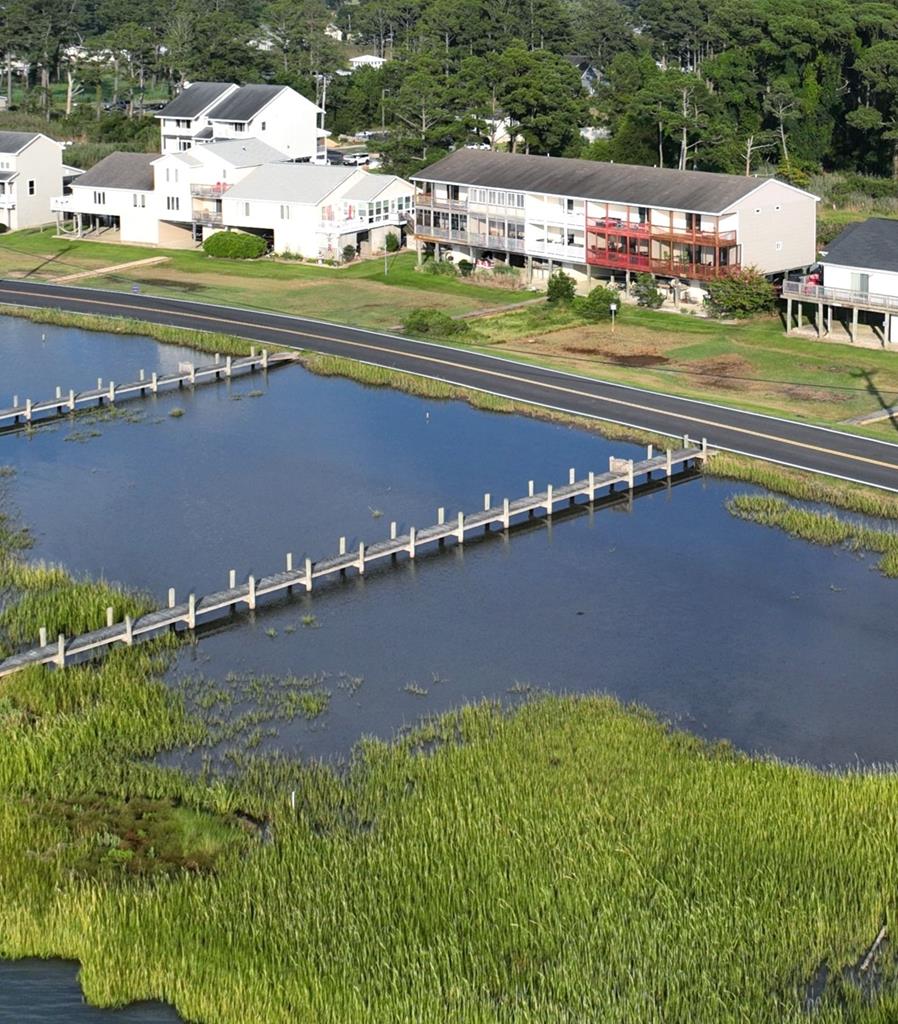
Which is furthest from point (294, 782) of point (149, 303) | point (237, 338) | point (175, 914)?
point (149, 303)

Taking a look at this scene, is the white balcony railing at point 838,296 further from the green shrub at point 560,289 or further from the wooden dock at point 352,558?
the wooden dock at point 352,558

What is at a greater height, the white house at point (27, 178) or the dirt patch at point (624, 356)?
the white house at point (27, 178)

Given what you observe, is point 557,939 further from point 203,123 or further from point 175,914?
point 203,123

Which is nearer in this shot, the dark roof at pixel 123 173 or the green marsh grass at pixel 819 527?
the green marsh grass at pixel 819 527

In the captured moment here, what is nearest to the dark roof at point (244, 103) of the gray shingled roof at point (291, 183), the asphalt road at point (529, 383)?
the gray shingled roof at point (291, 183)

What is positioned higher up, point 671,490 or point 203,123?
point 203,123

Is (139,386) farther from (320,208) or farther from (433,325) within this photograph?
(320,208)

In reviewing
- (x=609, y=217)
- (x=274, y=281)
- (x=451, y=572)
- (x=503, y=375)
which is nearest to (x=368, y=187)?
(x=274, y=281)
